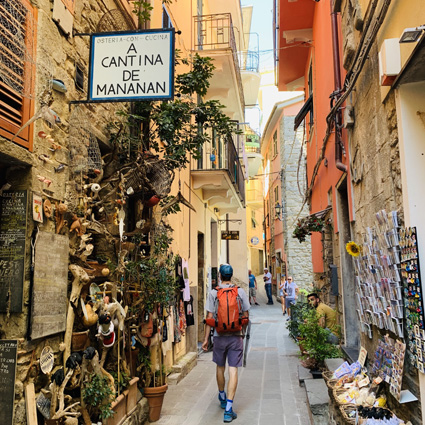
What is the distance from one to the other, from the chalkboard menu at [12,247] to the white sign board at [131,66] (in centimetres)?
120

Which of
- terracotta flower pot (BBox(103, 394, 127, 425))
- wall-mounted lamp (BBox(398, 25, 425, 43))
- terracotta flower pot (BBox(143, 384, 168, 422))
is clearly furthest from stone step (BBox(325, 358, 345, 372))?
wall-mounted lamp (BBox(398, 25, 425, 43))

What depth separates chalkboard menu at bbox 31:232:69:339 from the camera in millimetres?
3455

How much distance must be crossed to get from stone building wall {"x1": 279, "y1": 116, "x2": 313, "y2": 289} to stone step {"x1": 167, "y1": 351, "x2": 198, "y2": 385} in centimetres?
1283

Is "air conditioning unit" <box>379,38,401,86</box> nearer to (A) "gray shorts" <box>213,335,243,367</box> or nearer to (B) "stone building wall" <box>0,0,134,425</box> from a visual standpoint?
(B) "stone building wall" <box>0,0,134,425</box>

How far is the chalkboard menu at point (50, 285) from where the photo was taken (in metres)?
3.46

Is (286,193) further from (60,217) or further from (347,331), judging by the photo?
(60,217)

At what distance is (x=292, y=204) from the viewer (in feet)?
74.1

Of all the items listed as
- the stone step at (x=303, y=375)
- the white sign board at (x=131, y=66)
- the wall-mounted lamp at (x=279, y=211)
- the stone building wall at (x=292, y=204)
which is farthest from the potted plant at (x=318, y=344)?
the wall-mounted lamp at (x=279, y=211)

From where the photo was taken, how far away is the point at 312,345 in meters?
6.81

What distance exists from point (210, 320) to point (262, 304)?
64.9 feet

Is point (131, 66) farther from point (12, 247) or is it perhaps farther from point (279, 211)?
point (279, 211)

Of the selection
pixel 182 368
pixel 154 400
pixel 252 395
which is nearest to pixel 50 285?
pixel 154 400

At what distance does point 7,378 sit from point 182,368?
4920 mm

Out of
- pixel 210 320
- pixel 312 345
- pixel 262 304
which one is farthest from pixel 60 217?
pixel 262 304
